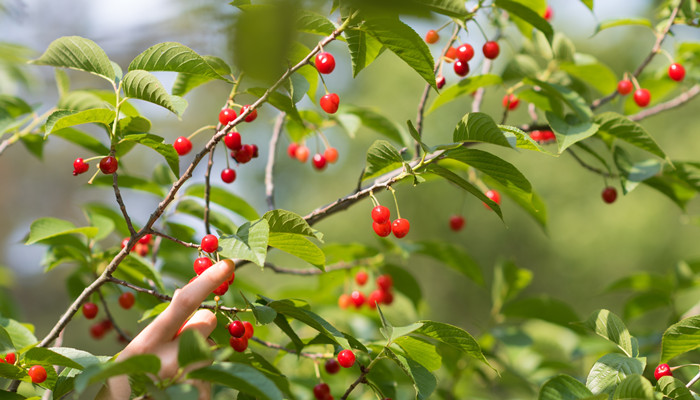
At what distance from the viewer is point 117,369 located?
0.70 meters

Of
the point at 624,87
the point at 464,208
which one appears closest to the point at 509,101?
the point at 624,87

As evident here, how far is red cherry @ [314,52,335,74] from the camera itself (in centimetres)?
109

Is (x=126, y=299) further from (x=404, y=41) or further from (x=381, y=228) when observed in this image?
(x=404, y=41)

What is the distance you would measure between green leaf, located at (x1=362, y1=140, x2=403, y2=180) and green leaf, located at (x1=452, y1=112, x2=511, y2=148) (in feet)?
0.44

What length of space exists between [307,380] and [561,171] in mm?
10500

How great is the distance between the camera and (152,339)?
2.92 feet

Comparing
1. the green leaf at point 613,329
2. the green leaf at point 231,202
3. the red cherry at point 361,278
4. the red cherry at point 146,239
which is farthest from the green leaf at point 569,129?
the red cherry at point 146,239

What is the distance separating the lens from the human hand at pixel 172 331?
2.84ft

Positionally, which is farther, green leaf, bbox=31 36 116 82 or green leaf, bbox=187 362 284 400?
green leaf, bbox=31 36 116 82

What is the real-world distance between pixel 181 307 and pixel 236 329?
0.48 ft

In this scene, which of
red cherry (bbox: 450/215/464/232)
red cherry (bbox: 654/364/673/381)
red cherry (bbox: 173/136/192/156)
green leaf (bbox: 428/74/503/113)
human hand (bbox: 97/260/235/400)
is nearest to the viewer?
human hand (bbox: 97/260/235/400)

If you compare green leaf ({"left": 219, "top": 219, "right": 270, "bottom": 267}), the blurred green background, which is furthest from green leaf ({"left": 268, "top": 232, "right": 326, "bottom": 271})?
the blurred green background

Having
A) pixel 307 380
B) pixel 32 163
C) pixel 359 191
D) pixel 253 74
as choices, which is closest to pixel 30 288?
pixel 32 163

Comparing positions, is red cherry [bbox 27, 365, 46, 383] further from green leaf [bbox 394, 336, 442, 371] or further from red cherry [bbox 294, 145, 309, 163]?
red cherry [bbox 294, 145, 309, 163]
